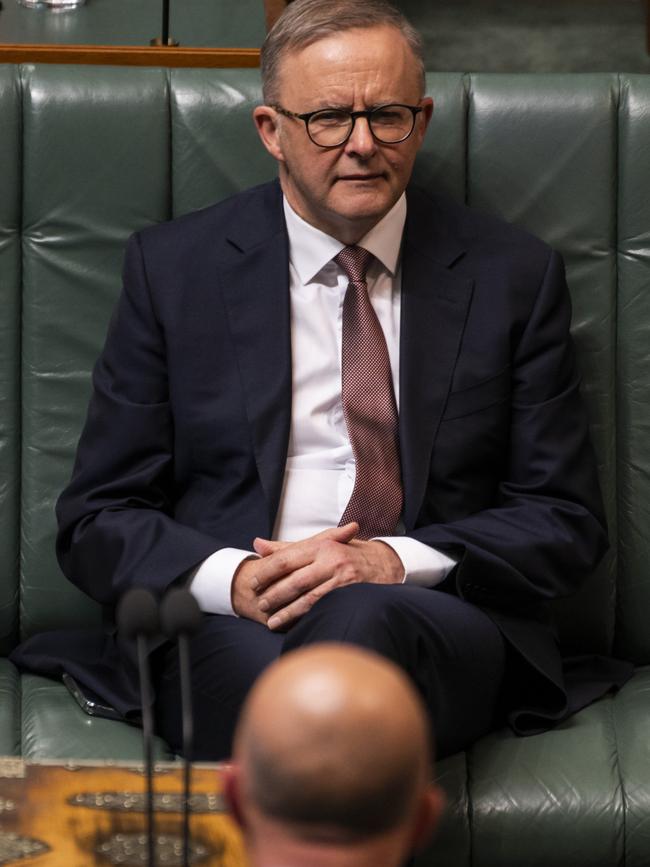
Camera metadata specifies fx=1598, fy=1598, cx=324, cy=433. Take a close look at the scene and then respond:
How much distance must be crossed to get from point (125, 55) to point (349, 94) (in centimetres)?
55

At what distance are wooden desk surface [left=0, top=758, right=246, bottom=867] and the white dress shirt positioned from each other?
24.5 inches

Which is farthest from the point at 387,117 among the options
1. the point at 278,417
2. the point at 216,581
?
the point at 216,581

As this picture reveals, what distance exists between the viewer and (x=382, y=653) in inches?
71.6

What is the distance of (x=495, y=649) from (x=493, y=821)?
0.73 ft

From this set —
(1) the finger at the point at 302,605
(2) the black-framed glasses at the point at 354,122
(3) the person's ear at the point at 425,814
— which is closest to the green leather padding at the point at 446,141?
(2) the black-framed glasses at the point at 354,122

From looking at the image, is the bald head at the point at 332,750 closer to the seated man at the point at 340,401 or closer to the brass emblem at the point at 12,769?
the brass emblem at the point at 12,769

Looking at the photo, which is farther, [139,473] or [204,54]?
[204,54]

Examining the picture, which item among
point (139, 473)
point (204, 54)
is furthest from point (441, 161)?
point (139, 473)

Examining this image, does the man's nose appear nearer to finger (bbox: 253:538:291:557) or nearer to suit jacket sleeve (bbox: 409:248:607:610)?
suit jacket sleeve (bbox: 409:248:607:610)

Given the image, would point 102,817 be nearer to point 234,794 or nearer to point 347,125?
point 234,794

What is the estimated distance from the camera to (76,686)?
2221 millimetres

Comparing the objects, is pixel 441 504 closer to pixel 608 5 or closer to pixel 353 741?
pixel 353 741

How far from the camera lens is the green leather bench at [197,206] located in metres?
2.38

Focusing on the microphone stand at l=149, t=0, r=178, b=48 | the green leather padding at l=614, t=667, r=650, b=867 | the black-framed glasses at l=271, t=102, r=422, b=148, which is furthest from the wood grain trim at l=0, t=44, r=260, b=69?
the green leather padding at l=614, t=667, r=650, b=867
